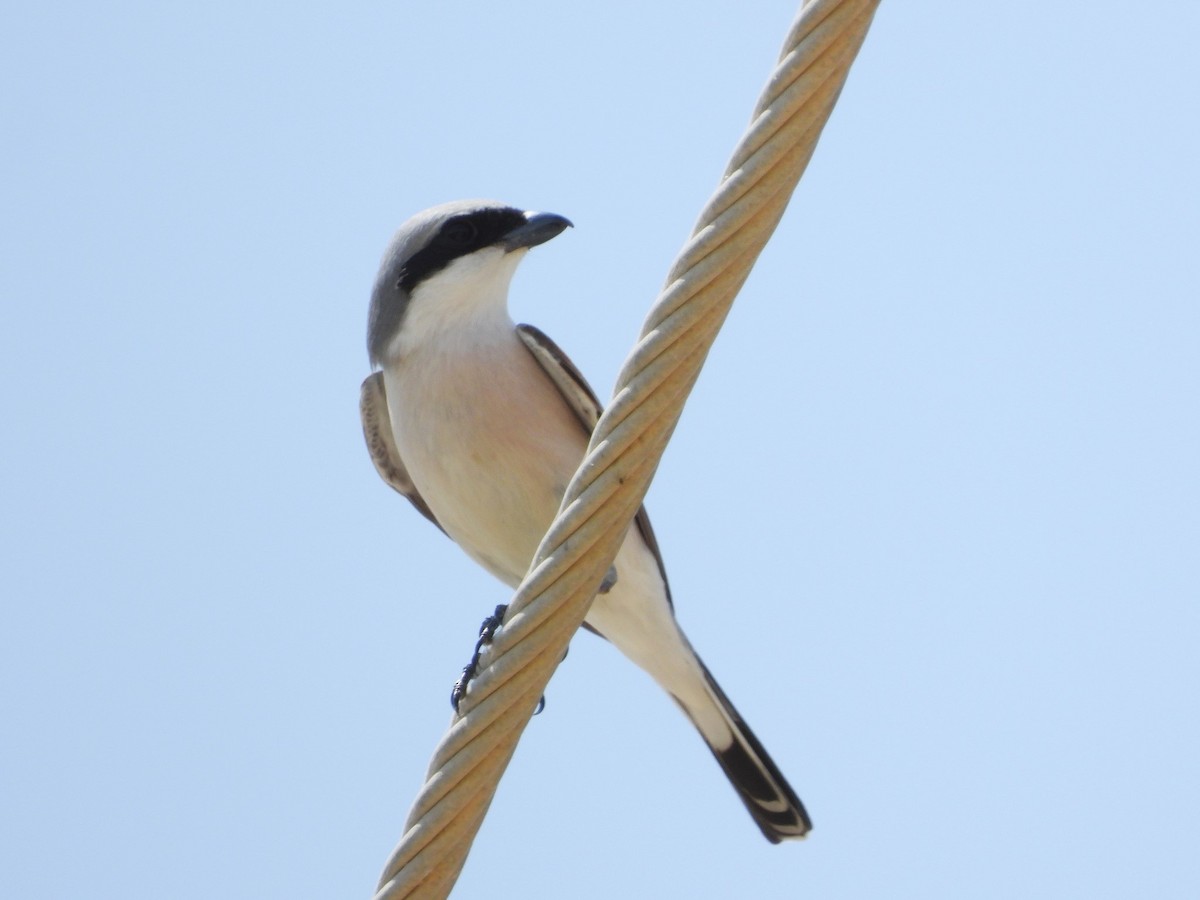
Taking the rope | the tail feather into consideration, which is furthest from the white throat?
the rope

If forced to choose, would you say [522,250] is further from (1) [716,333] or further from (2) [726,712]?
(1) [716,333]

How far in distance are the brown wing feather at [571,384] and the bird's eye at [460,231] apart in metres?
0.37

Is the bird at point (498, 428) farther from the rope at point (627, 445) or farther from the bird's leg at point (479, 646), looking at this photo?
the rope at point (627, 445)

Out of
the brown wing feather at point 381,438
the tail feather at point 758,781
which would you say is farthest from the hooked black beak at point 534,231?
the tail feather at point 758,781

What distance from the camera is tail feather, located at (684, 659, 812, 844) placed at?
18.0 feet

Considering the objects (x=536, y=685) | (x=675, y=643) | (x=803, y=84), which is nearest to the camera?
(x=803, y=84)

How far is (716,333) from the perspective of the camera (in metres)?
2.73

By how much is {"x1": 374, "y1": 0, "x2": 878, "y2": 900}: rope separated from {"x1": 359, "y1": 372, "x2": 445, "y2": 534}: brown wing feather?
9.42 feet

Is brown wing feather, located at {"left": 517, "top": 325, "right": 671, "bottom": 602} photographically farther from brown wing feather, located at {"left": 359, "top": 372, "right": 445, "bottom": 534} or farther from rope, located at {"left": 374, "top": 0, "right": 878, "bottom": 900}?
rope, located at {"left": 374, "top": 0, "right": 878, "bottom": 900}

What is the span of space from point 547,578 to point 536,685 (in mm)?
211

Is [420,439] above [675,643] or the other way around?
above

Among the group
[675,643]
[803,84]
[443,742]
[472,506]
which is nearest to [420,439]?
[472,506]

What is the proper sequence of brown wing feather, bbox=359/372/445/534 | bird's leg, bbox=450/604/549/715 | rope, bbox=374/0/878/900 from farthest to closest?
1. brown wing feather, bbox=359/372/445/534
2. bird's leg, bbox=450/604/549/715
3. rope, bbox=374/0/878/900

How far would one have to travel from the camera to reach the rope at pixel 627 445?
8.70ft
